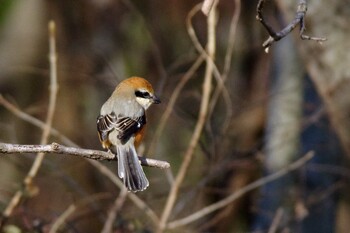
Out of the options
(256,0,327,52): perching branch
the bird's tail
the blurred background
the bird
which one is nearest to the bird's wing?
the bird

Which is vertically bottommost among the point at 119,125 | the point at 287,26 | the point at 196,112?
the point at 287,26

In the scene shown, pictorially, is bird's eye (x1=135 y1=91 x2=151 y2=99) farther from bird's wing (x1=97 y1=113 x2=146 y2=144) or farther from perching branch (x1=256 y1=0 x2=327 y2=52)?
perching branch (x1=256 y1=0 x2=327 y2=52)

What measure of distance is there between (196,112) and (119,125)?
2.51 meters

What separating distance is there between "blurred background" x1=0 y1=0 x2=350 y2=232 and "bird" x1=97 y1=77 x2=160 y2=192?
0.60m

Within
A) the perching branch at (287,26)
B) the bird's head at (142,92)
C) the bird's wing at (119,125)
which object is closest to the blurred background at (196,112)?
the bird's head at (142,92)

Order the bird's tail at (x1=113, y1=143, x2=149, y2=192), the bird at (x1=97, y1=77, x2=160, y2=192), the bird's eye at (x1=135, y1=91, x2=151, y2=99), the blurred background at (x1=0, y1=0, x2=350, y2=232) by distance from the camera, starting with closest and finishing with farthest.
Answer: the bird's tail at (x1=113, y1=143, x2=149, y2=192) → the bird at (x1=97, y1=77, x2=160, y2=192) → the bird's eye at (x1=135, y1=91, x2=151, y2=99) → the blurred background at (x1=0, y1=0, x2=350, y2=232)

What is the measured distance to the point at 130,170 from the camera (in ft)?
13.5

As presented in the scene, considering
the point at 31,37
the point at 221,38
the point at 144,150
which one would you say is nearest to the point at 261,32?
the point at 221,38

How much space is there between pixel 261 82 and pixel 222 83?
3.70 meters

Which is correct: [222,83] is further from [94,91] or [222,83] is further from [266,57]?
[94,91]

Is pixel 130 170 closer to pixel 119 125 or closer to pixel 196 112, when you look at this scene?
pixel 119 125

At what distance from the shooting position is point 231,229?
7.93 m

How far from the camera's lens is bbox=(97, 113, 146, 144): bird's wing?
457 centimetres

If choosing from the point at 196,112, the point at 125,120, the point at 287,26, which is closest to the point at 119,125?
the point at 125,120
